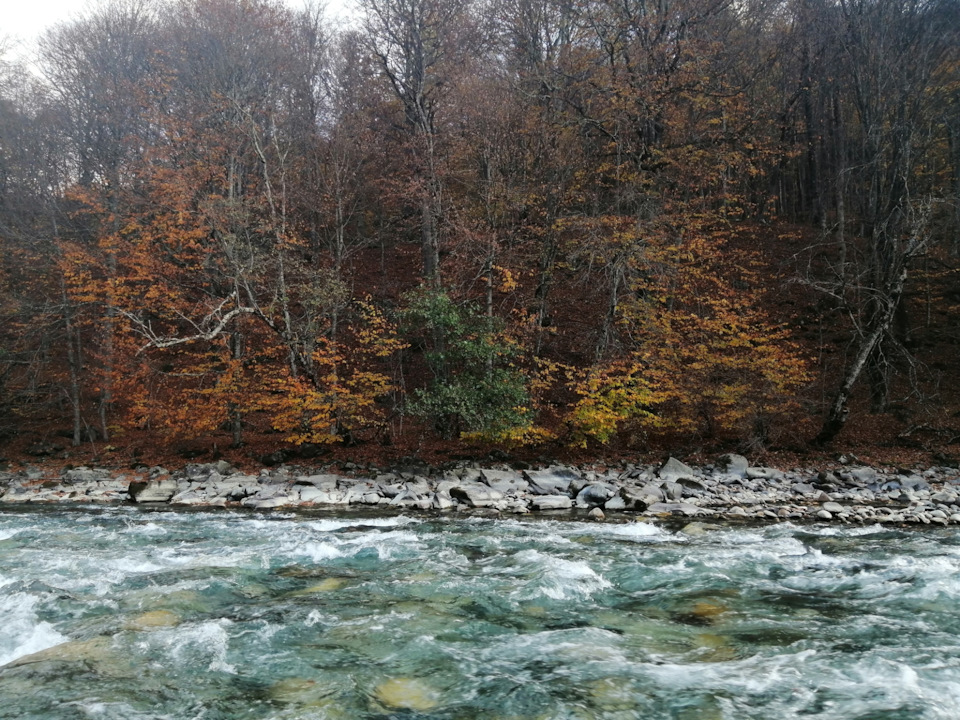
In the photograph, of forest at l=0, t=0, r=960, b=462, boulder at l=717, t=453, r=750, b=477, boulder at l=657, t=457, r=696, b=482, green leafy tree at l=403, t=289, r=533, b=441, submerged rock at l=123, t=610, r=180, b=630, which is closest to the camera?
submerged rock at l=123, t=610, r=180, b=630

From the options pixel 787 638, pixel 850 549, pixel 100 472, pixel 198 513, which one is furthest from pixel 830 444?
pixel 100 472

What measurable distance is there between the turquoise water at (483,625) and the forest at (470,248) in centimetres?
575

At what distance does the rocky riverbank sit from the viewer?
11461 millimetres

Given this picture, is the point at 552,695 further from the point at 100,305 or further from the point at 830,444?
the point at 100,305

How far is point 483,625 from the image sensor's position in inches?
241

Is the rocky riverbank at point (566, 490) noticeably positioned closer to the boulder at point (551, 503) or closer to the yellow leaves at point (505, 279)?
the boulder at point (551, 503)

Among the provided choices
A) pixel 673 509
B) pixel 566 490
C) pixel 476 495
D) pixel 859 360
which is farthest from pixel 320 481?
pixel 859 360

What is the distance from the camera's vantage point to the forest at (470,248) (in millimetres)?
15047

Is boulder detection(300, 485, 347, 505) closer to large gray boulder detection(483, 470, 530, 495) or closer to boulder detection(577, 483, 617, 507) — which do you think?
large gray boulder detection(483, 470, 530, 495)

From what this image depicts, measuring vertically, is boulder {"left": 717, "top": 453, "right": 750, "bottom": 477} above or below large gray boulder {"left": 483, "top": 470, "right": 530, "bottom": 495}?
above

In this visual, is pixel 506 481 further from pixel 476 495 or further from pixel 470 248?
pixel 470 248

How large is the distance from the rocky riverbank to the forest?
142 cm

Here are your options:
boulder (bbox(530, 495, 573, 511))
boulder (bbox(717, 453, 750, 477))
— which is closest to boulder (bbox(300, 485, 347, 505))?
boulder (bbox(530, 495, 573, 511))

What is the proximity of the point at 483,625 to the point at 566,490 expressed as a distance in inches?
272
